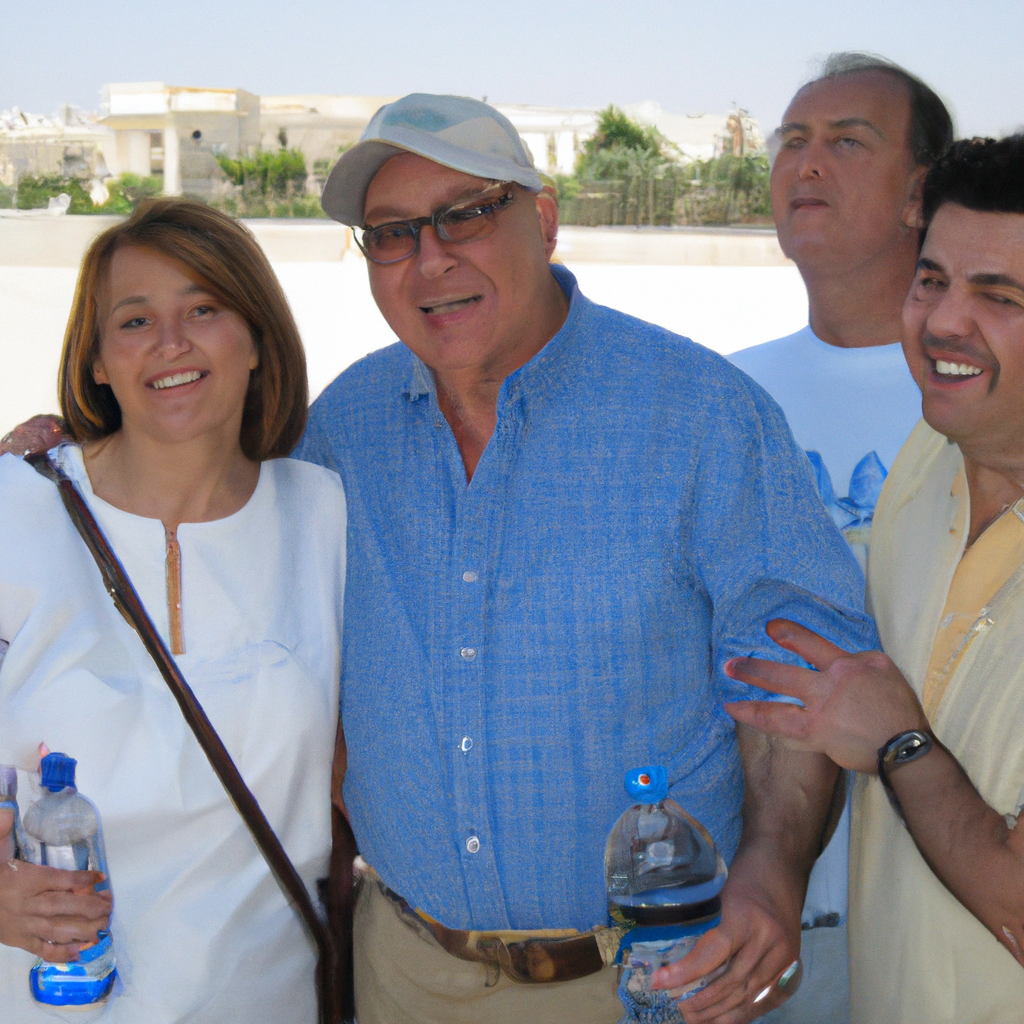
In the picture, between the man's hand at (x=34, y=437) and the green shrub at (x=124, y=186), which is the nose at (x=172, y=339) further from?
the green shrub at (x=124, y=186)

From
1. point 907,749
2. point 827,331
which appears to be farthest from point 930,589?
point 827,331

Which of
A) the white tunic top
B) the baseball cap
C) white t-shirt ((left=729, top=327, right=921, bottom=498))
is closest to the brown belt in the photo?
the white tunic top

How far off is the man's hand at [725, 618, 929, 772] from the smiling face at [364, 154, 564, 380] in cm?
77

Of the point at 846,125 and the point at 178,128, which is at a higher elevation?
the point at 178,128

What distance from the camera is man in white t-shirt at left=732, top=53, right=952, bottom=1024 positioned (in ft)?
8.82

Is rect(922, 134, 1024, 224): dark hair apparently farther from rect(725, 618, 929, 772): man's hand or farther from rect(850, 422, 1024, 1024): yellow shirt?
rect(725, 618, 929, 772): man's hand

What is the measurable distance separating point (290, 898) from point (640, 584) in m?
0.94

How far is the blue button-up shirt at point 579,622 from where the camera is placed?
1972mm

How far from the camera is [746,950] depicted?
5.83 feet

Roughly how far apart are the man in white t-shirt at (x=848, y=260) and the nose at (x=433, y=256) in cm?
107

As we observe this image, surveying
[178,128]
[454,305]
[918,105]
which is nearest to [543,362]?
[454,305]

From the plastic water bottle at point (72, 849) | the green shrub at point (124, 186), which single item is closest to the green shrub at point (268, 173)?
the green shrub at point (124, 186)

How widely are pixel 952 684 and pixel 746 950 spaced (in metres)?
0.55

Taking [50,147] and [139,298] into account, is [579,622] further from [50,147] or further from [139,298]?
[50,147]
